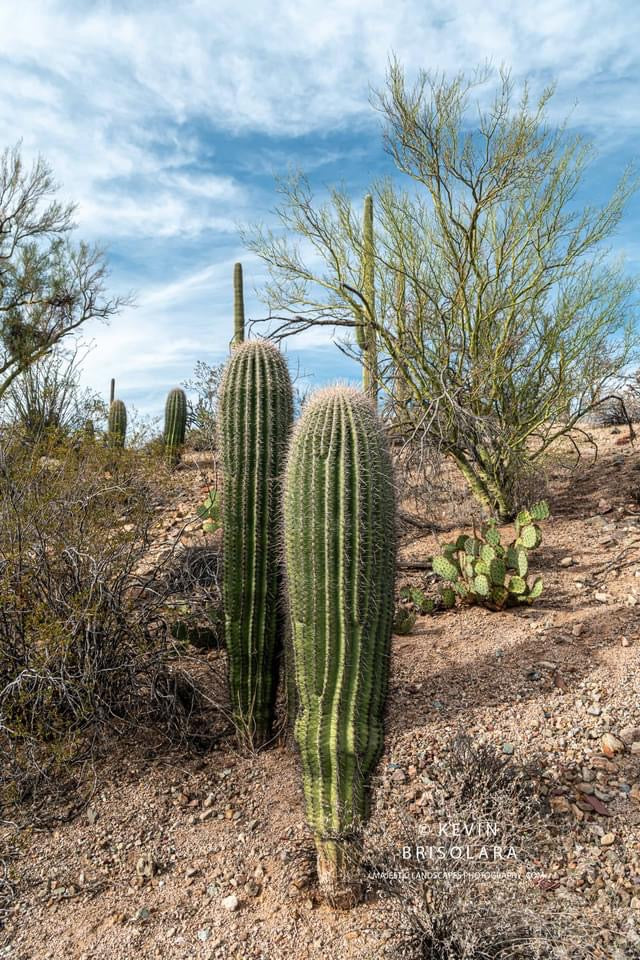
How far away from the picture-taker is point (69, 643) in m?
3.61

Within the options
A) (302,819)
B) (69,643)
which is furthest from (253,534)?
(302,819)

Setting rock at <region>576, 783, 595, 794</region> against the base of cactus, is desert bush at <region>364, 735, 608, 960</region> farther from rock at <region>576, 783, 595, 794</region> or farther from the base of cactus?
rock at <region>576, 783, 595, 794</region>

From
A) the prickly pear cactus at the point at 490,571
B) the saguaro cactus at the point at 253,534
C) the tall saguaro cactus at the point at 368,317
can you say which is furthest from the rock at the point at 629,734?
the tall saguaro cactus at the point at 368,317

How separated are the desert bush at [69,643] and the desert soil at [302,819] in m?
0.27

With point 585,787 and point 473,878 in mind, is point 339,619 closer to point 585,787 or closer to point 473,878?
point 473,878

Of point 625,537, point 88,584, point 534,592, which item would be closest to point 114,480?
point 88,584

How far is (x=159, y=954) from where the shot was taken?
2.66 m

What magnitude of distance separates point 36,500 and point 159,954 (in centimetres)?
280

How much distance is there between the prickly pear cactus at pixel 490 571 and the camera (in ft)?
16.9

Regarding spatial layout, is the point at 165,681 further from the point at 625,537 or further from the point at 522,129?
the point at 522,129

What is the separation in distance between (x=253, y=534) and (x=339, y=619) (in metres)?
1.22

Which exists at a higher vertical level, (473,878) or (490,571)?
(490,571)

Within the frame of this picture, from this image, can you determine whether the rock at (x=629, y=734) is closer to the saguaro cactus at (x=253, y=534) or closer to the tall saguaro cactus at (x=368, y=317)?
the saguaro cactus at (x=253, y=534)

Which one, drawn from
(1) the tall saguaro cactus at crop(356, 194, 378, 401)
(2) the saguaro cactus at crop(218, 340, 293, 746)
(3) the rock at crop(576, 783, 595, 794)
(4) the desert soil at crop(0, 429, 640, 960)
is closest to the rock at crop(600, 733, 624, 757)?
(4) the desert soil at crop(0, 429, 640, 960)
